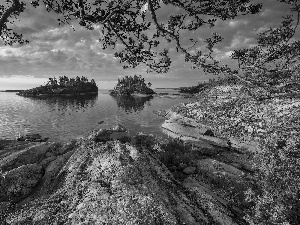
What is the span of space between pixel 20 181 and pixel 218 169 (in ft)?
51.8

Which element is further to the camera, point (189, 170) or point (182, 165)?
point (182, 165)

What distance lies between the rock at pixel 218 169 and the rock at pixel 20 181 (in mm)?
13458

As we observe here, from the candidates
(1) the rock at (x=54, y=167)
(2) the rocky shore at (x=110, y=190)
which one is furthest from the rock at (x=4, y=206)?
(1) the rock at (x=54, y=167)

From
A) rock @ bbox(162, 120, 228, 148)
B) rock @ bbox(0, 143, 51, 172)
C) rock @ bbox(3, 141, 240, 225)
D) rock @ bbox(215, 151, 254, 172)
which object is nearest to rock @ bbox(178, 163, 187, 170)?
rock @ bbox(3, 141, 240, 225)

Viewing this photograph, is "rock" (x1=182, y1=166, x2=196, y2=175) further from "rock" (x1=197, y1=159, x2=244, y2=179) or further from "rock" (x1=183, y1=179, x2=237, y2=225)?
"rock" (x1=183, y1=179, x2=237, y2=225)

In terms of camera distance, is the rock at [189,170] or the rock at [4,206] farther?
the rock at [189,170]

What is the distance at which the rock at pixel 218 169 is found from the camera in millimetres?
17922

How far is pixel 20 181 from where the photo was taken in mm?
13656

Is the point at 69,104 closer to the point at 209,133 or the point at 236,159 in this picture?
the point at 209,133

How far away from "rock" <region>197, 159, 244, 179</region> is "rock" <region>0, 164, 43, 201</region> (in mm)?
13458

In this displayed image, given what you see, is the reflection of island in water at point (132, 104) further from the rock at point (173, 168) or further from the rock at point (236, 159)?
the rock at point (173, 168)

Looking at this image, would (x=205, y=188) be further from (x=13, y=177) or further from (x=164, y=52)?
(x=13, y=177)

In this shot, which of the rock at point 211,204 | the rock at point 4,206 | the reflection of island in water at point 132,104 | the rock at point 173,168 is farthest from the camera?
the reflection of island in water at point 132,104

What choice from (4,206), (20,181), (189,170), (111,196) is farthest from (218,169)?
(4,206)
